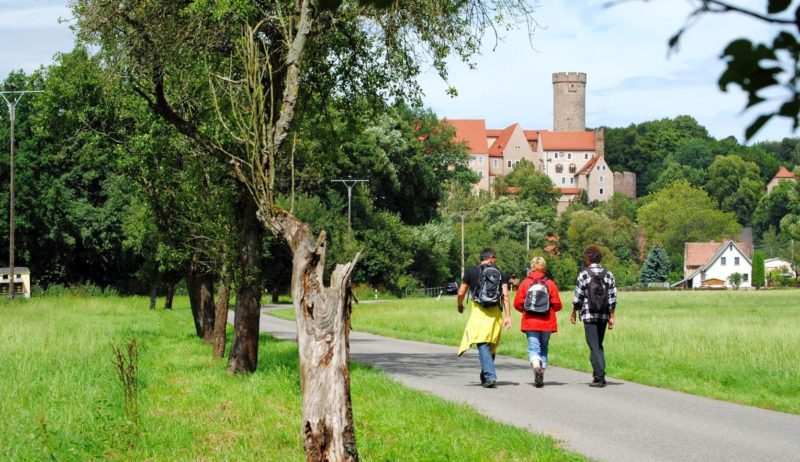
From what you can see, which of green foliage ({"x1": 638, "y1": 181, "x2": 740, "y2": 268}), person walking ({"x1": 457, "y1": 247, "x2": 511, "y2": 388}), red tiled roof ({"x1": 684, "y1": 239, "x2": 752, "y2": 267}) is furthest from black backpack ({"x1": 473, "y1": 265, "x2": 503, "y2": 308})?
green foliage ({"x1": 638, "y1": 181, "x2": 740, "y2": 268})

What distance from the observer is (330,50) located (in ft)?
54.9

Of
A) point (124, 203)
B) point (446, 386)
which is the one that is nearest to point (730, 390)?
point (446, 386)

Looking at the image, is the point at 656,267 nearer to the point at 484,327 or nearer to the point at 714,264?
the point at 714,264

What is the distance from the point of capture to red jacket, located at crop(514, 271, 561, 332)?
47.3 ft

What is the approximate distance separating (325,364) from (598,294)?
787 cm

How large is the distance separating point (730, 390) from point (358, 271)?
207 ft

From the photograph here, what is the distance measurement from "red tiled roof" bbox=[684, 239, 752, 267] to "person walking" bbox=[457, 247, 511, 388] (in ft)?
440

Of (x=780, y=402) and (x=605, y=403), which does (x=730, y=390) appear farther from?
(x=605, y=403)

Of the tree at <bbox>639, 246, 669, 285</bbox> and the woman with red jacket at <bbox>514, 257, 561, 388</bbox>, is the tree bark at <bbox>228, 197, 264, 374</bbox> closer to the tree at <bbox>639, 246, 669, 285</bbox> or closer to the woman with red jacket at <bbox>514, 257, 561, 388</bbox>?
the woman with red jacket at <bbox>514, 257, 561, 388</bbox>

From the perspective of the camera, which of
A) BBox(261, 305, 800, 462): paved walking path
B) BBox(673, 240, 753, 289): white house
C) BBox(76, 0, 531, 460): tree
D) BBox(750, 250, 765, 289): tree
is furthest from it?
BBox(673, 240, 753, 289): white house

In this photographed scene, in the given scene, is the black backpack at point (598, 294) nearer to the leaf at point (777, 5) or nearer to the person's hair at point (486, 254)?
the person's hair at point (486, 254)

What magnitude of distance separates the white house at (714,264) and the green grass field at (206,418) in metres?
125

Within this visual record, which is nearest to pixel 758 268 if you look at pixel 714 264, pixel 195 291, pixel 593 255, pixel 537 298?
pixel 714 264

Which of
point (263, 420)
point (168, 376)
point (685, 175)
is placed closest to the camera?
point (263, 420)
